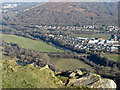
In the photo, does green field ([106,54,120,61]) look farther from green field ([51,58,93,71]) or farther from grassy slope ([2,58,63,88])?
grassy slope ([2,58,63,88])

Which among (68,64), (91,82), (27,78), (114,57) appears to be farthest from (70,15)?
(27,78)

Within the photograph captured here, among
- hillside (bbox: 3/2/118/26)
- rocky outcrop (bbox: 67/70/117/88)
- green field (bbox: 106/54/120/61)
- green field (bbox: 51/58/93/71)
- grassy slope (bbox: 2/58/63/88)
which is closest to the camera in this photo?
grassy slope (bbox: 2/58/63/88)

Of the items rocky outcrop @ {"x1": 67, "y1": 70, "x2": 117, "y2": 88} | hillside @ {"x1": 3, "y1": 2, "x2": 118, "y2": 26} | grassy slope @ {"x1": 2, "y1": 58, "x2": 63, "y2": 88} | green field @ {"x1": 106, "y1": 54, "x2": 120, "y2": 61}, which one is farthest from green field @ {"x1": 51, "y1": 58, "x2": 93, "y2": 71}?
hillside @ {"x1": 3, "y1": 2, "x2": 118, "y2": 26}

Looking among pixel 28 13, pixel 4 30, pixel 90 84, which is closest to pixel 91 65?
pixel 90 84

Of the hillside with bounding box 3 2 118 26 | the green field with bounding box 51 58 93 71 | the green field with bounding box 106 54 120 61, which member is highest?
the hillside with bounding box 3 2 118 26

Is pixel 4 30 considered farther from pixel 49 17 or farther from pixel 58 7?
pixel 58 7
